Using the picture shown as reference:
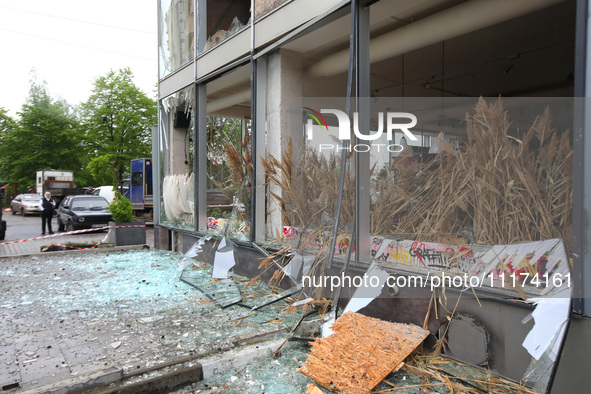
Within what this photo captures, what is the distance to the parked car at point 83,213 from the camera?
45.8 ft

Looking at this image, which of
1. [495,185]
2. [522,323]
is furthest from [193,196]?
[522,323]

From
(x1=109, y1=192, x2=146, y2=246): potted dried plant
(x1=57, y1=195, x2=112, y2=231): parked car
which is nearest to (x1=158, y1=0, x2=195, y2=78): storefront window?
(x1=109, y1=192, x2=146, y2=246): potted dried plant

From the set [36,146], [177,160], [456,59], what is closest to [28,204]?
[36,146]

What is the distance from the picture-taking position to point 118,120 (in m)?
28.1

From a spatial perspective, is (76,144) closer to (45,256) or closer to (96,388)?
(45,256)

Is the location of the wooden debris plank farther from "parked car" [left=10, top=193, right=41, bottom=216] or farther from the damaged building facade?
"parked car" [left=10, top=193, right=41, bottom=216]

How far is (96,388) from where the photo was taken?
267 cm

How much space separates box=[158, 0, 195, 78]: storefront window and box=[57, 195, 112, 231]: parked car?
764cm

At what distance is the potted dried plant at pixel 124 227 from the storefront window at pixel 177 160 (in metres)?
1.12

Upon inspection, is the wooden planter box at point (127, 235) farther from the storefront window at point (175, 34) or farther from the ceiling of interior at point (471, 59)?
the ceiling of interior at point (471, 59)

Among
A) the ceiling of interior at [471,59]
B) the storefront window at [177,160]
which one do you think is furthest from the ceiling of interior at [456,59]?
the storefront window at [177,160]

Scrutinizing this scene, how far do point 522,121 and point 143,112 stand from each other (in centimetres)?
2963

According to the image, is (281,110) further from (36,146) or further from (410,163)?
(36,146)

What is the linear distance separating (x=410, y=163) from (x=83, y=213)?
45.3ft
